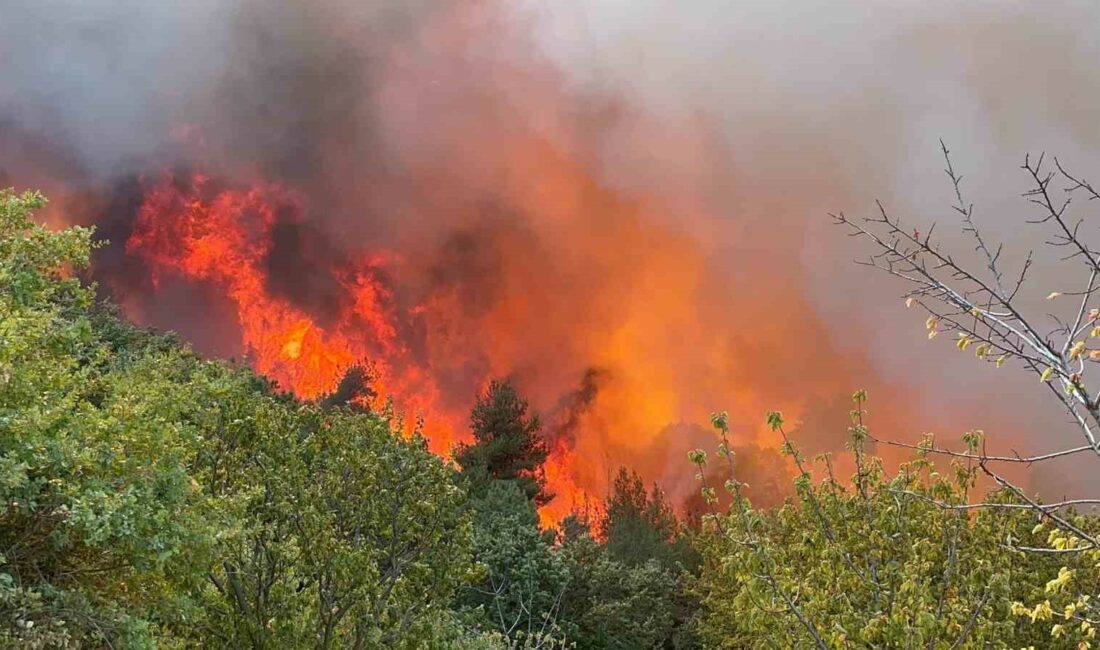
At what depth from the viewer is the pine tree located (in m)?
50.3

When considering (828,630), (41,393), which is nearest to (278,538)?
(41,393)

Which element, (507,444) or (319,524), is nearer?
(319,524)

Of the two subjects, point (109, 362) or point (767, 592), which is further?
point (109, 362)

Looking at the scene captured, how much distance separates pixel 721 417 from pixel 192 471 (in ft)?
28.1

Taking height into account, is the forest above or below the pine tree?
below

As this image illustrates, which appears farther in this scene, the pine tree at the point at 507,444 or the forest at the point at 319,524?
the pine tree at the point at 507,444

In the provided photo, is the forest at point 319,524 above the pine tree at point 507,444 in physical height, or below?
below

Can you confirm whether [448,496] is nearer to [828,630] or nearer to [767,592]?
[767,592]

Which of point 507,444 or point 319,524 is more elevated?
point 507,444

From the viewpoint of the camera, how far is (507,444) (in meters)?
52.2

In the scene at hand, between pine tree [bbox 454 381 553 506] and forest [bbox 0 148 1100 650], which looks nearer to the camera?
forest [bbox 0 148 1100 650]

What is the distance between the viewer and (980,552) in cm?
961

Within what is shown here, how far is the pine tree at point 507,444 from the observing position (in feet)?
165

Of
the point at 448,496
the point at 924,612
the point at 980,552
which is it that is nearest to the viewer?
the point at 924,612
